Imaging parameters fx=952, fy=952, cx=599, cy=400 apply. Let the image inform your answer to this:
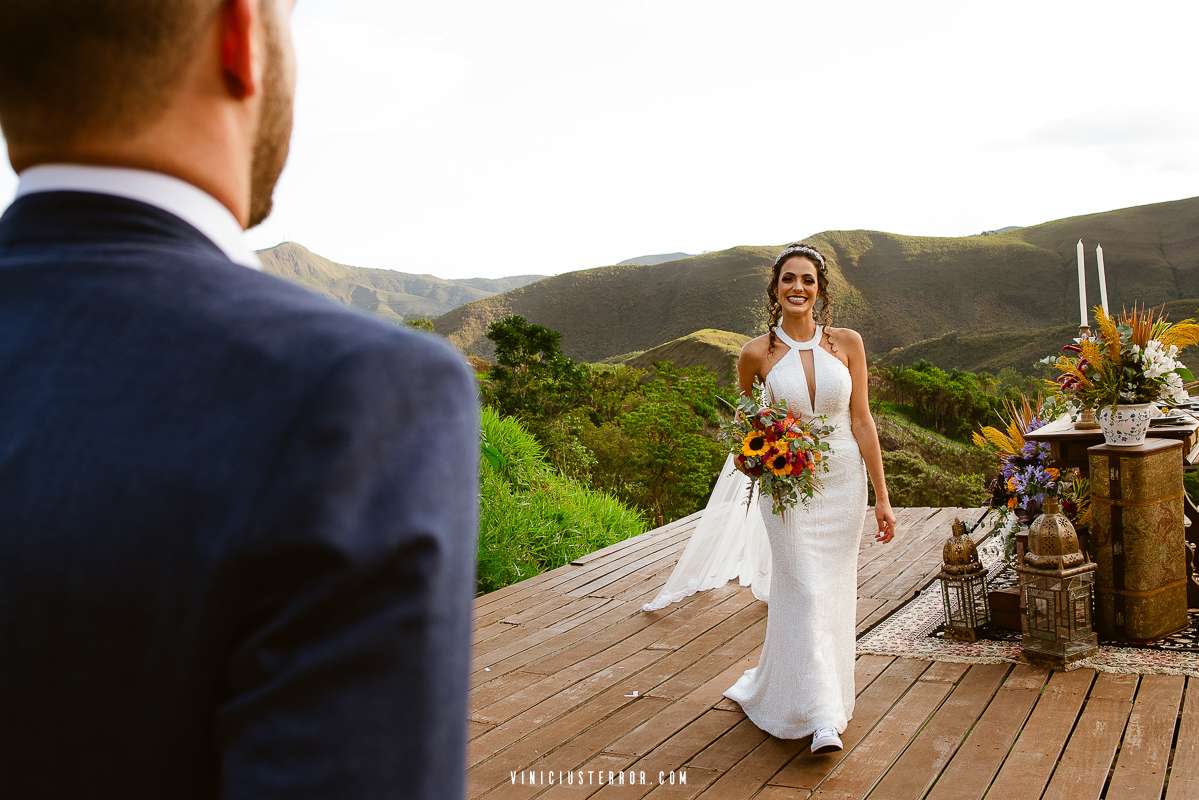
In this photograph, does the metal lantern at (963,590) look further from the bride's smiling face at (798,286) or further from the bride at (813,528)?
the bride's smiling face at (798,286)

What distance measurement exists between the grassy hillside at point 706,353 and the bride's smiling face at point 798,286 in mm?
12882

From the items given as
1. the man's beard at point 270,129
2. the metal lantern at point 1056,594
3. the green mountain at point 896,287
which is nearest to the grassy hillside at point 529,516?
the metal lantern at point 1056,594

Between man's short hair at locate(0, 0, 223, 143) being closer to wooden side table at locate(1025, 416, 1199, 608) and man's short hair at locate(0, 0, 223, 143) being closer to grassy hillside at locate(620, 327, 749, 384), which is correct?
wooden side table at locate(1025, 416, 1199, 608)

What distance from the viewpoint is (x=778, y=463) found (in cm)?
382

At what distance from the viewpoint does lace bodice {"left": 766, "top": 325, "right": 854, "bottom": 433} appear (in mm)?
4086

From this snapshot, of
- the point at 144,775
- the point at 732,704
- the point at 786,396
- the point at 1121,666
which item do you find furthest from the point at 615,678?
the point at 144,775

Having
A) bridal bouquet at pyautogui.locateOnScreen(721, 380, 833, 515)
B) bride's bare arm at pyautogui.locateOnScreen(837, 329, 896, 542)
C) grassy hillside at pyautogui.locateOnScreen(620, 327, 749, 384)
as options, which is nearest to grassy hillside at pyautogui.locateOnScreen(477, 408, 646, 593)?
bridal bouquet at pyautogui.locateOnScreen(721, 380, 833, 515)

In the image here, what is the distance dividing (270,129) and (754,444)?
11.0 feet

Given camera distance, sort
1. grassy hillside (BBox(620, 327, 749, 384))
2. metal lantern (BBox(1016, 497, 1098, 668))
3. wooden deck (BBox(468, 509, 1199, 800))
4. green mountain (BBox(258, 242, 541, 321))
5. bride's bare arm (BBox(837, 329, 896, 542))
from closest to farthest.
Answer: wooden deck (BBox(468, 509, 1199, 800)), bride's bare arm (BBox(837, 329, 896, 542)), metal lantern (BBox(1016, 497, 1098, 668)), grassy hillside (BBox(620, 327, 749, 384)), green mountain (BBox(258, 242, 541, 321))

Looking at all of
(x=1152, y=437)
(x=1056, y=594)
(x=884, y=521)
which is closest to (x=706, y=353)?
(x=1152, y=437)

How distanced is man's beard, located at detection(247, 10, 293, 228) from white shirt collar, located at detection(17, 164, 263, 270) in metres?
0.06

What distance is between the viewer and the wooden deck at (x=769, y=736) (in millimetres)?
3314

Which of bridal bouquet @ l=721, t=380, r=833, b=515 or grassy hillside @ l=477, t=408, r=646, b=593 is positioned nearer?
bridal bouquet @ l=721, t=380, r=833, b=515

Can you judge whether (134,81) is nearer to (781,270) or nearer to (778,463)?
(778,463)
